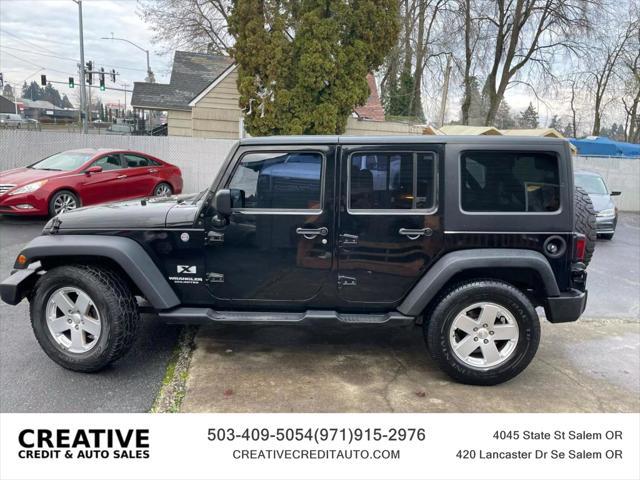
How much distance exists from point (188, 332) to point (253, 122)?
10902 mm

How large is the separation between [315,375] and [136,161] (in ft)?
30.7

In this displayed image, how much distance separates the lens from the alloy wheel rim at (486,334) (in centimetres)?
383

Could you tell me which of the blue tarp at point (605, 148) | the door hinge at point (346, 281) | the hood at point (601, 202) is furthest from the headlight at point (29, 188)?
the blue tarp at point (605, 148)

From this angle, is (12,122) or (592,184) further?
(12,122)

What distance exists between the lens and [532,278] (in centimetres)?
389

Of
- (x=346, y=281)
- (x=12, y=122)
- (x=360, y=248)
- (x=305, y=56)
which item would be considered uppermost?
(x=12, y=122)

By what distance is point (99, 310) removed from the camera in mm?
3795

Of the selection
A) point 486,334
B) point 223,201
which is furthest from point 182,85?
point 486,334

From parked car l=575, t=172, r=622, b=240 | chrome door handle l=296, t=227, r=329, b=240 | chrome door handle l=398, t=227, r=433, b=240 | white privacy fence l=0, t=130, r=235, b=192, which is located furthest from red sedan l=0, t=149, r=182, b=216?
parked car l=575, t=172, r=622, b=240

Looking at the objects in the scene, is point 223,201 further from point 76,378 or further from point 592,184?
point 592,184

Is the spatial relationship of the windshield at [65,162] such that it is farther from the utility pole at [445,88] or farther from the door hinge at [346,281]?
the utility pole at [445,88]

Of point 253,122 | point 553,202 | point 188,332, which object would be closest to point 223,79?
point 253,122

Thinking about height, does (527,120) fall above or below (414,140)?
above

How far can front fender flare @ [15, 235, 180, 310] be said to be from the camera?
3772 mm
